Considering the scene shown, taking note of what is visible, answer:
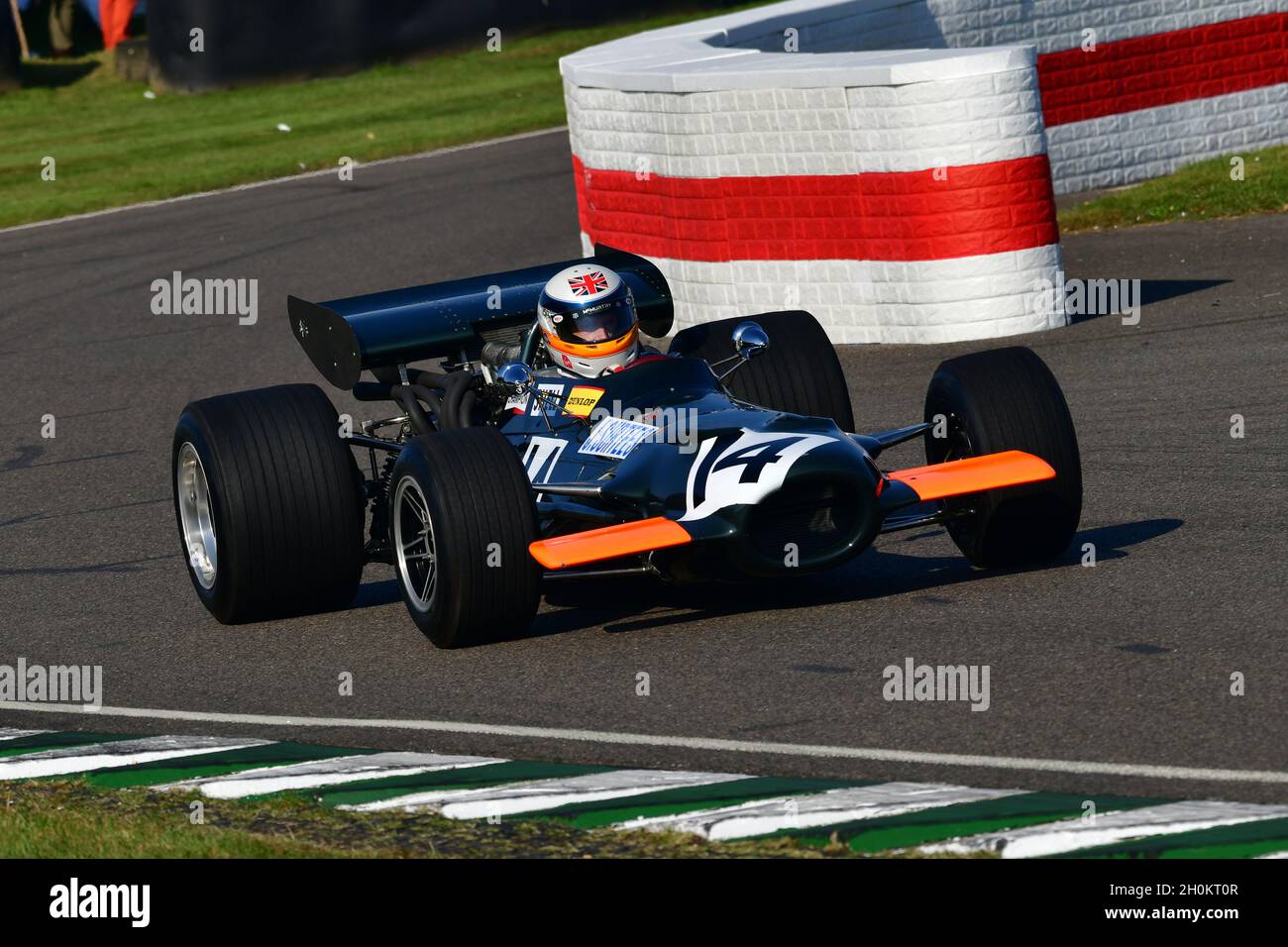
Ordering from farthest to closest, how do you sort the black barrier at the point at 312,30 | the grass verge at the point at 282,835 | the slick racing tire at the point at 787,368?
the black barrier at the point at 312,30
the slick racing tire at the point at 787,368
the grass verge at the point at 282,835

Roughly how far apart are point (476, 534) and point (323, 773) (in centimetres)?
136

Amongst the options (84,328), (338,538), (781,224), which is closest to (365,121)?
(84,328)

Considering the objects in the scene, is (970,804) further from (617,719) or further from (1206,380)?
(1206,380)

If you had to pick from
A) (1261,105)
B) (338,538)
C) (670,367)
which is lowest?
(338,538)

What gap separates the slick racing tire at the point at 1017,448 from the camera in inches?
349

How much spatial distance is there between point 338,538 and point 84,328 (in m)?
9.91

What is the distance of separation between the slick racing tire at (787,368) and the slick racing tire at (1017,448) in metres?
1.15

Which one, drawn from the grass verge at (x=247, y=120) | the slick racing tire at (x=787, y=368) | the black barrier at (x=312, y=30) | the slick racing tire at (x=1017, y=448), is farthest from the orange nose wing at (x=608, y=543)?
the black barrier at (x=312, y=30)

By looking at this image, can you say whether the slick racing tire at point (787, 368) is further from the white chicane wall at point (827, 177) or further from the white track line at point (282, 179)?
the white track line at point (282, 179)

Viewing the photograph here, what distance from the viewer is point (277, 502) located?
30.4ft

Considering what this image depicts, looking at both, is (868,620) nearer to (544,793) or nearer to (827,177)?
(544,793)

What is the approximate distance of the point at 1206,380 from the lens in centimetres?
1248

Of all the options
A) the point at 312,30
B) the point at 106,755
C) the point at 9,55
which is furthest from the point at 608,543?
the point at 9,55
